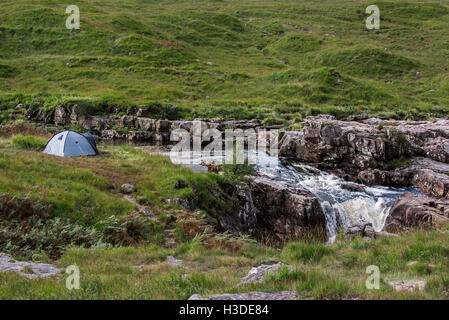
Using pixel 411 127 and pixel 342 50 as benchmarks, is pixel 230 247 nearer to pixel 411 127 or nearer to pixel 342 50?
pixel 411 127

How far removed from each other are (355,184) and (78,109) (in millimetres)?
33671

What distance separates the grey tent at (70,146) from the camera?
20859 millimetres

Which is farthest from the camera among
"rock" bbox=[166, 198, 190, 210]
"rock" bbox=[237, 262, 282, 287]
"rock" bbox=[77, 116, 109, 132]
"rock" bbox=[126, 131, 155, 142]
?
"rock" bbox=[77, 116, 109, 132]

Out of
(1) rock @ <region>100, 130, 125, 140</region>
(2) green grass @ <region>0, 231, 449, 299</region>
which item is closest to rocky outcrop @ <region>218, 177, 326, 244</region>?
(2) green grass @ <region>0, 231, 449, 299</region>

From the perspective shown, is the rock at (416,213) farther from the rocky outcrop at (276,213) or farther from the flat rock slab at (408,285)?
the flat rock slab at (408,285)

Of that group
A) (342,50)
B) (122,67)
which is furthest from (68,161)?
(342,50)

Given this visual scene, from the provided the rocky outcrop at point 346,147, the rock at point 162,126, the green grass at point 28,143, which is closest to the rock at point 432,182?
the rocky outcrop at point 346,147

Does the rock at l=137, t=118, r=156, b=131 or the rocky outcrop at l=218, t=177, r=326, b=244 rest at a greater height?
the rock at l=137, t=118, r=156, b=131

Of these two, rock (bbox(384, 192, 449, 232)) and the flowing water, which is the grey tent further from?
rock (bbox(384, 192, 449, 232))

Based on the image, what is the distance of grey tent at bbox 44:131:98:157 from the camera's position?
68.4 feet

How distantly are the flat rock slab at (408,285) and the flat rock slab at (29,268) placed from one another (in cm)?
776

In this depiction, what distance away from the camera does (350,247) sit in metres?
10.0

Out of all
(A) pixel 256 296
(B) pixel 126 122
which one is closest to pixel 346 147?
(A) pixel 256 296

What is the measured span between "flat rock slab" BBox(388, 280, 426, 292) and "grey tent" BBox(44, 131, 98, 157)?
19884mm
